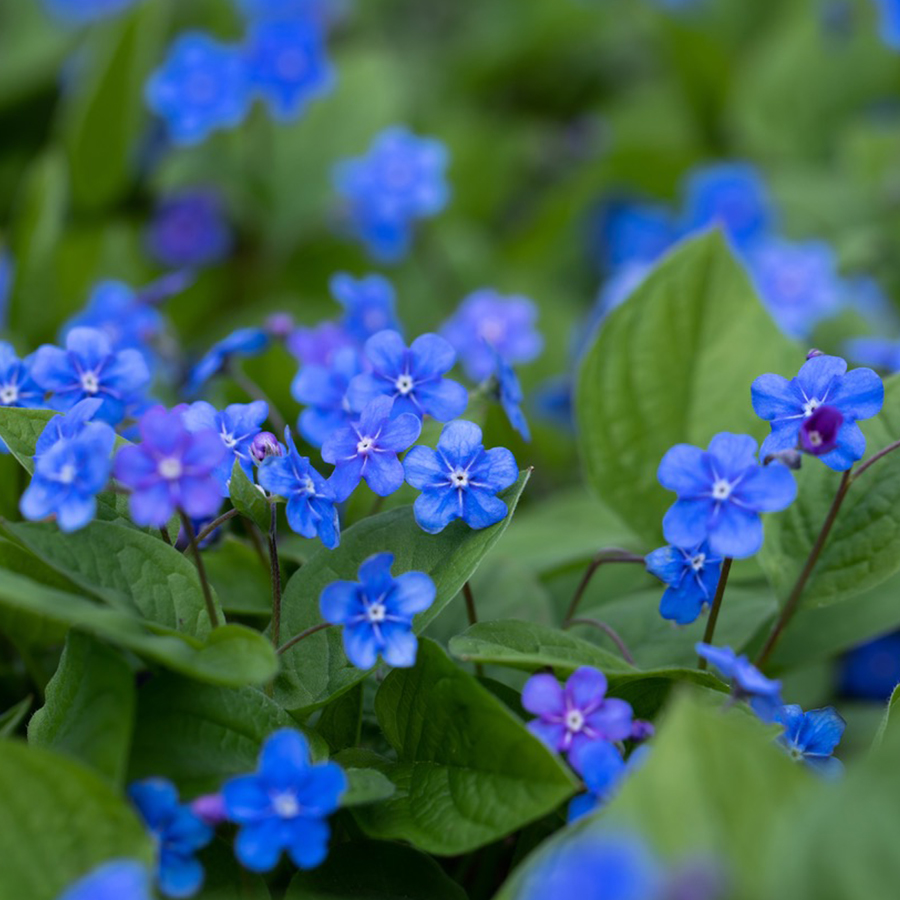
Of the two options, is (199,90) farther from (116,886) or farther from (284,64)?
(116,886)

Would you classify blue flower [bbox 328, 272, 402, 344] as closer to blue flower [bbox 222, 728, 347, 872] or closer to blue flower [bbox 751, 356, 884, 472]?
blue flower [bbox 751, 356, 884, 472]

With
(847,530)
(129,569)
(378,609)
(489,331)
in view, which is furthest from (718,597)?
(489,331)

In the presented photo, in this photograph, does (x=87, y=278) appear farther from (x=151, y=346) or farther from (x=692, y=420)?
(x=692, y=420)

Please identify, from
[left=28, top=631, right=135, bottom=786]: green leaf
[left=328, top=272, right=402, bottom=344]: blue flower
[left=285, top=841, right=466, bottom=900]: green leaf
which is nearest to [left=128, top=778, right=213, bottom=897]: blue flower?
[left=28, top=631, right=135, bottom=786]: green leaf

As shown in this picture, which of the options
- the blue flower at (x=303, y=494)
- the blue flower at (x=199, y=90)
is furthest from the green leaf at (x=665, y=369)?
the blue flower at (x=199, y=90)

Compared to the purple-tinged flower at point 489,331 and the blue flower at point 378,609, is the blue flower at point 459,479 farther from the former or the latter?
the purple-tinged flower at point 489,331

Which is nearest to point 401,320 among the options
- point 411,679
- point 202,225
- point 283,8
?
point 202,225
